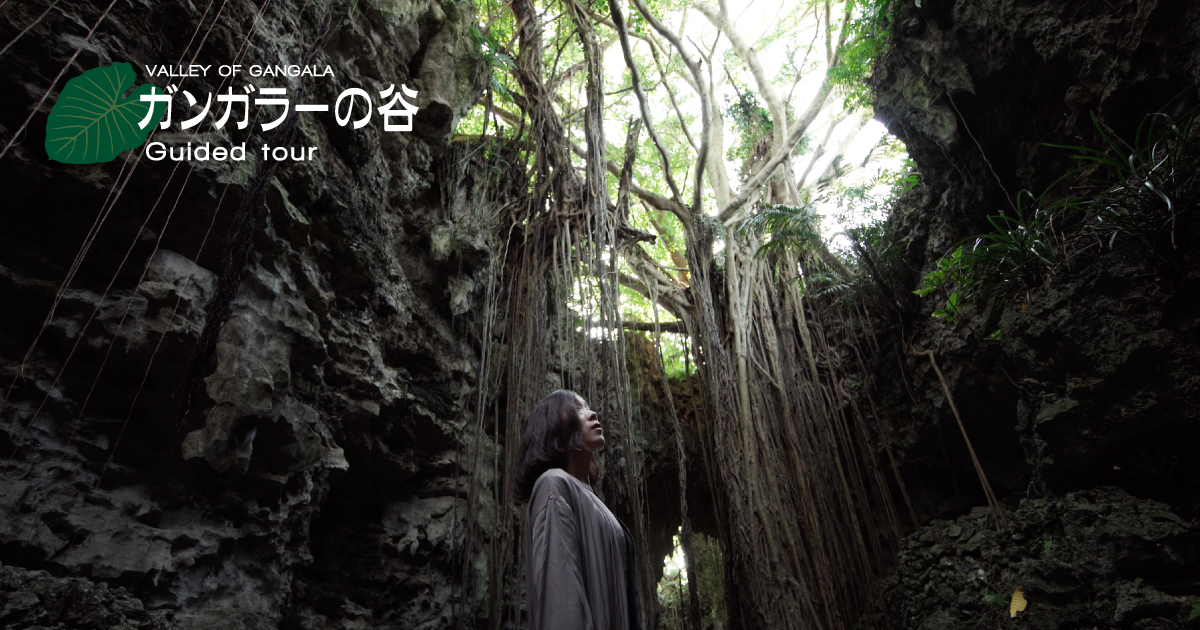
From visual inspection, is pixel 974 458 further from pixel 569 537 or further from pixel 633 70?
pixel 633 70

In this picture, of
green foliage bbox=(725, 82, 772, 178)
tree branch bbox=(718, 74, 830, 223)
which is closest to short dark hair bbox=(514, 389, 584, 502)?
tree branch bbox=(718, 74, 830, 223)

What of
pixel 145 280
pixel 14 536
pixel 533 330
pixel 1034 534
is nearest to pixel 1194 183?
pixel 1034 534

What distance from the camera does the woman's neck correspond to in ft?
4.27

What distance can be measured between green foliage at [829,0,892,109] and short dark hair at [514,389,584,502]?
122 inches

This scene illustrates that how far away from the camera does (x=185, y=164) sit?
1.65 meters

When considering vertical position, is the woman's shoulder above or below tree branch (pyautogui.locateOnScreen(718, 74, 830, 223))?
below

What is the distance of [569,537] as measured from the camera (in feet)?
3.49

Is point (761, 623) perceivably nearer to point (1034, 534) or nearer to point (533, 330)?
point (1034, 534)

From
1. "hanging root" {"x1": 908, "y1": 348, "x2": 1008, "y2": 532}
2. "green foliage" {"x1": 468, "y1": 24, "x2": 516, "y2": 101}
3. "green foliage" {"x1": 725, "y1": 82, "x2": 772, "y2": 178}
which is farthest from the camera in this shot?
"green foliage" {"x1": 725, "y1": 82, "x2": 772, "y2": 178}

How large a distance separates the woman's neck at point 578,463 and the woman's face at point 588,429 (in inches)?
0.8

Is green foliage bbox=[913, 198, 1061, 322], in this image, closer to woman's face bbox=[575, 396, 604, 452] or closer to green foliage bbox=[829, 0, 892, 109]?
green foliage bbox=[829, 0, 892, 109]

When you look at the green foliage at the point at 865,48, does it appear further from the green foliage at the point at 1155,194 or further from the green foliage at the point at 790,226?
the green foliage at the point at 1155,194

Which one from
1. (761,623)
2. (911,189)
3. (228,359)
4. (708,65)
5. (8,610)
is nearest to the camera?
(8,610)

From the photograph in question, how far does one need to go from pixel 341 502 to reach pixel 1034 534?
113 inches
